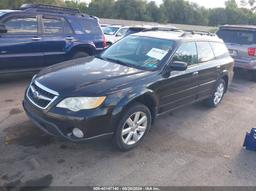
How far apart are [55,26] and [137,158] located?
4424 millimetres

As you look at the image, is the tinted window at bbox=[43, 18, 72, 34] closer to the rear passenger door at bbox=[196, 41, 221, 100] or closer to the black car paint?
the black car paint

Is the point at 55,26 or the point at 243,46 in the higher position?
the point at 55,26

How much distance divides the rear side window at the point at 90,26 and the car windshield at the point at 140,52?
259 centimetres

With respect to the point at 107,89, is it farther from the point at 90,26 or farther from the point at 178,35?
the point at 90,26

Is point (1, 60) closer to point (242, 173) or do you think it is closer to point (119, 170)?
point (119, 170)

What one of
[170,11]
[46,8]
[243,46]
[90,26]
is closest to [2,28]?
[46,8]

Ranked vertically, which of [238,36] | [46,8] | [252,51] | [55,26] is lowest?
[252,51]

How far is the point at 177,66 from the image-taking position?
390 centimetres

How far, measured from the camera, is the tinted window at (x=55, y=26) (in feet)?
20.7

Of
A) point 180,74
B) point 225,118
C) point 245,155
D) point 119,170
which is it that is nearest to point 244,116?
point 225,118

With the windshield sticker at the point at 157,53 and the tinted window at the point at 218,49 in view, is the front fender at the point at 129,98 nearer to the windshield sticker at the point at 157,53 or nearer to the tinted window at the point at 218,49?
the windshield sticker at the point at 157,53

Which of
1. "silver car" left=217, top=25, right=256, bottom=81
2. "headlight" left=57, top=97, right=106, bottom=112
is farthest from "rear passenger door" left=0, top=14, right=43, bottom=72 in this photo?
"silver car" left=217, top=25, right=256, bottom=81

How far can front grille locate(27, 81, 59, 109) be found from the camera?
10.5 feet

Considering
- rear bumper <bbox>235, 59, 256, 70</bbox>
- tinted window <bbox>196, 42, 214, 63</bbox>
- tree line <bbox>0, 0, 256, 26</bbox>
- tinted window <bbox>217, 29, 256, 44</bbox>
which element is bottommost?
rear bumper <bbox>235, 59, 256, 70</bbox>
